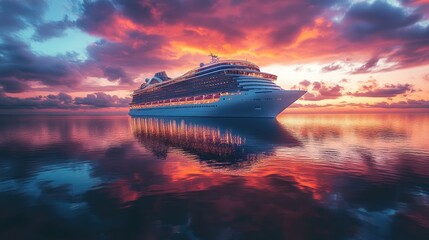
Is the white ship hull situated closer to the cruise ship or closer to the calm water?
the cruise ship

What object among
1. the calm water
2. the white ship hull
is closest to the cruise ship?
the white ship hull

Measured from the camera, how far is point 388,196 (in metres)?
10.4

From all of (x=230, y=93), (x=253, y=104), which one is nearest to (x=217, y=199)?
(x=253, y=104)

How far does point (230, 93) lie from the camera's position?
229ft

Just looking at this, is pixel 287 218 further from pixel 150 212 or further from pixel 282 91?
pixel 282 91

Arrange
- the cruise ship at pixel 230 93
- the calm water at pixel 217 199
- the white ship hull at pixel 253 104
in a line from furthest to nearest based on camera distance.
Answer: the cruise ship at pixel 230 93
the white ship hull at pixel 253 104
the calm water at pixel 217 199

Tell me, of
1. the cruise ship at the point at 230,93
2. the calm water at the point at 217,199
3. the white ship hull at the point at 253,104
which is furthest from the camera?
the cruise ship at the point at 230,93

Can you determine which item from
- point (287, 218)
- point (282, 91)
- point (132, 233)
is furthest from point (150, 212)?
point (282, 91)

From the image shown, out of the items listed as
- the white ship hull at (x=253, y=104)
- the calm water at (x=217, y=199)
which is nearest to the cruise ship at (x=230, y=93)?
the white ship hull at (x=253, y=104)

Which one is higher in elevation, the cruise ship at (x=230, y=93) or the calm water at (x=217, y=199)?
the cruise ship at (x=230, y=93)

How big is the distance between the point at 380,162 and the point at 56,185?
23.3 m

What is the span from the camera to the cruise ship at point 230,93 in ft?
210

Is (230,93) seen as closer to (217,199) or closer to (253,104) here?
(253,104)

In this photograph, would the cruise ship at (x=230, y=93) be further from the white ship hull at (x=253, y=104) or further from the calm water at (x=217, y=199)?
the calm water at (x=217, y=199)
